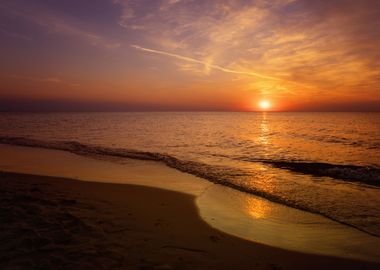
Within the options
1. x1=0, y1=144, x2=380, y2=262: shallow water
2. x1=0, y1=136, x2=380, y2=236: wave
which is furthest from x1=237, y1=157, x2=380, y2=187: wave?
x1=0, y1=144, x2=380, y2=262: shallow water

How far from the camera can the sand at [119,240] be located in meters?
4.57

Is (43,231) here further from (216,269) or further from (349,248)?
(349,248)

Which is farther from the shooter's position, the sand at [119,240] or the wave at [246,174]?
the wave at [246,174]

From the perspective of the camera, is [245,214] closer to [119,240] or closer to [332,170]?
[119,240]

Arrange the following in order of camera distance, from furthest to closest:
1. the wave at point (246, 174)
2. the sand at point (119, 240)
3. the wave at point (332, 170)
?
1. the wave at point (332, 170)
2. the wave at point (246, 174)
3. the sand at point (119, 240)

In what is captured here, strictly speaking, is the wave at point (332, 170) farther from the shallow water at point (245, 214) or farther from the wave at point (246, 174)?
the shallow water at point (245, 214)

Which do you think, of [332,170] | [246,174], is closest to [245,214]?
[246,174]

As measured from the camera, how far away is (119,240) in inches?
212

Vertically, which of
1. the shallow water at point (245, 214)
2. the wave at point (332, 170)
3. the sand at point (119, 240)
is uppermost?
the sand at point (119, 240)

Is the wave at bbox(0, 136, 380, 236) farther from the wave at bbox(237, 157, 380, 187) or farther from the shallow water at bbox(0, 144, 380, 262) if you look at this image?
the shallow water at bbox(0, 144, 380, 262)

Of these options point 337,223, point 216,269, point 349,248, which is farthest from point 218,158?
point 216,269

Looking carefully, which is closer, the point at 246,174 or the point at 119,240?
the point at 119,240

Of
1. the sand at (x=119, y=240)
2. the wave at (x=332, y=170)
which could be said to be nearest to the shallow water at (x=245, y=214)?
the sand at (x=119, y=240)

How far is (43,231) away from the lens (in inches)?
216
